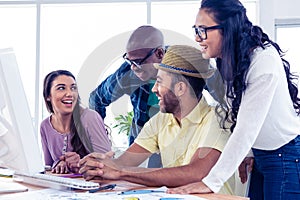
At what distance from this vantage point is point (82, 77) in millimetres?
1786

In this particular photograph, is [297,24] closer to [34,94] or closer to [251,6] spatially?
[251,6]

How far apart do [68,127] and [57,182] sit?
719mm

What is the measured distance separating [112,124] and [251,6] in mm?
2427

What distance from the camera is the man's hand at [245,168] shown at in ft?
4.35

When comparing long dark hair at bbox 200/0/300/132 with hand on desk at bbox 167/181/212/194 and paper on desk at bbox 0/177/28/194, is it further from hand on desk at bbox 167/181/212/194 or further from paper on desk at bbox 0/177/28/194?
paper on desk at bbox 0/177/28/194

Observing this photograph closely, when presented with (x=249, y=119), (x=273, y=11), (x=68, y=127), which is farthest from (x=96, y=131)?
(x=273, y=11)

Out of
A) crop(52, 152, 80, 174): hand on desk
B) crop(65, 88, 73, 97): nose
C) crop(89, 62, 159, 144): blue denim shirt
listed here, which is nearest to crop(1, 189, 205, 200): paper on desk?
crop(52, 152, 80, 174): hand on desk

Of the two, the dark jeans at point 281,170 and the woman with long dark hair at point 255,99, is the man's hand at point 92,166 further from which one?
the dark jeans at point 281,170

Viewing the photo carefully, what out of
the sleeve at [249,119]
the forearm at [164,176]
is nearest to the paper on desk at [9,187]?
the forearm at [164,176]

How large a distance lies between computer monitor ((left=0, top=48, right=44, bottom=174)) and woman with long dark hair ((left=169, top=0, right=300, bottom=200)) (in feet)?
1.55

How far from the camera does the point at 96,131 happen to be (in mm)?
1658

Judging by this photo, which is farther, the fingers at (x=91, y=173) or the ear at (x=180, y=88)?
the ear at (x=180, y=88)

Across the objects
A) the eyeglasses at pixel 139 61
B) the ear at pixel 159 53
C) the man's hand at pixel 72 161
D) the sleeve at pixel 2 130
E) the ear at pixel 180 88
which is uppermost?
the ear at pixel 159 53

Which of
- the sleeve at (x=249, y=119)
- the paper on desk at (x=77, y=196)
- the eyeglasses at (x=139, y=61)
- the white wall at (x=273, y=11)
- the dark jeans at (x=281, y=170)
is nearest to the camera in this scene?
the paper on desk at (x=77, y=196)
